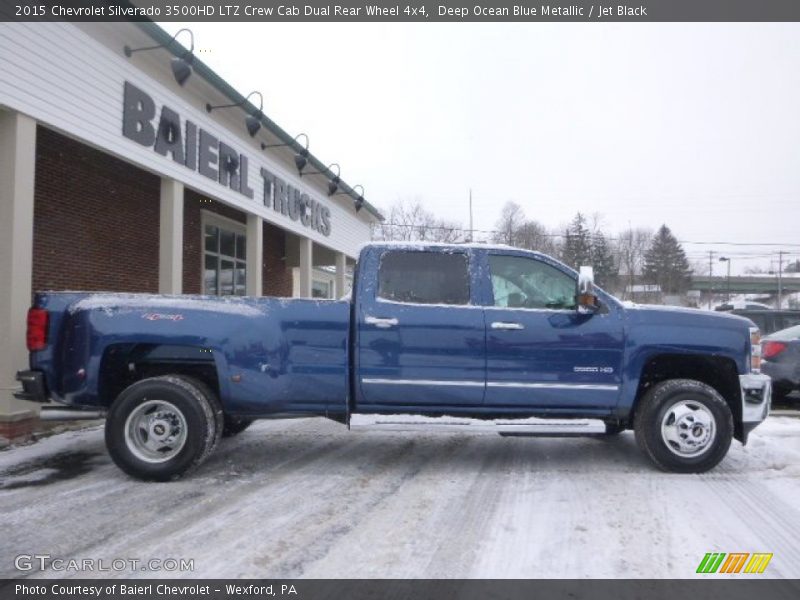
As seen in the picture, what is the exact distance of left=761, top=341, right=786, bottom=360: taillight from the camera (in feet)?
29.3

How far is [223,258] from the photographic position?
48.6 ft

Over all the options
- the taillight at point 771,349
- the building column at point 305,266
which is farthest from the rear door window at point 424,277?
the building column at point 305,266

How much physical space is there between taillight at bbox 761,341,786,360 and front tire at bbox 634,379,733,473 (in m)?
4.75

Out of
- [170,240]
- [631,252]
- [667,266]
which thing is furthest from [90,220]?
[667,266]

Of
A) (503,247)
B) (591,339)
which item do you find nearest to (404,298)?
(503,247)

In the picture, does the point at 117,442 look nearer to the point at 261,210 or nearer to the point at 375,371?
the point at 375,371

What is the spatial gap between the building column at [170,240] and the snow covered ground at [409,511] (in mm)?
3707

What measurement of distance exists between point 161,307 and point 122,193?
7089 mm

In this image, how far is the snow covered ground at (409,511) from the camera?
3.46m

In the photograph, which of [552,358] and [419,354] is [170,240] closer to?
[419,354]

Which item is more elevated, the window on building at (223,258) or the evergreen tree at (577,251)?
the evergreen tree at (577,251)

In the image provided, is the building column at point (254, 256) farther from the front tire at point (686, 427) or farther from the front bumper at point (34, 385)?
the front tire at point (686, 427)

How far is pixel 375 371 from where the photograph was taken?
5078mm

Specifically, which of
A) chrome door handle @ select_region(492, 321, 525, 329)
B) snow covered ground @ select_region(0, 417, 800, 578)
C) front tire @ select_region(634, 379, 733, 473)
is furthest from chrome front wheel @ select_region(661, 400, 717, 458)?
chrome door handle @ select_region(492, 321, 525, 329)
